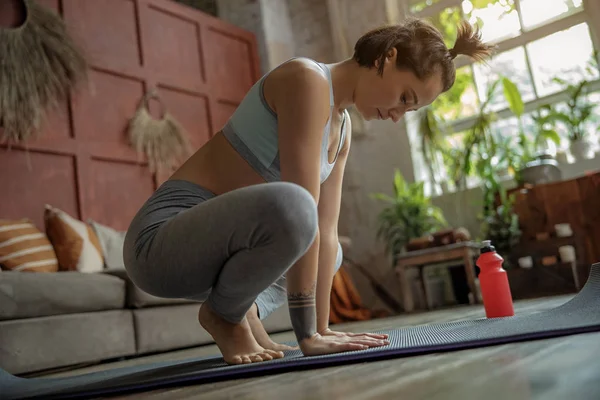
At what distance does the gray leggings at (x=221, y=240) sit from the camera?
3.52 ft

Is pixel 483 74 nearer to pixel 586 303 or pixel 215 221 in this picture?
pixel 586 303

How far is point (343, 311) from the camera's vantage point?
406 cm

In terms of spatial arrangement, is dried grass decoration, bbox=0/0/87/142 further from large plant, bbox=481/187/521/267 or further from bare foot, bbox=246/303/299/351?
large plant, bbox=481/187/521/267

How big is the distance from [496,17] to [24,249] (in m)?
3.88

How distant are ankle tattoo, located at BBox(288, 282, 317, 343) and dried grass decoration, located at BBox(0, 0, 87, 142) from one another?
2.70 metres

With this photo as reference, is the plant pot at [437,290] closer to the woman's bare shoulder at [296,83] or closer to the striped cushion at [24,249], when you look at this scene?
the striped cushion at [24,249]

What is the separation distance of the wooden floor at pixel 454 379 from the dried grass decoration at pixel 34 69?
2751mm

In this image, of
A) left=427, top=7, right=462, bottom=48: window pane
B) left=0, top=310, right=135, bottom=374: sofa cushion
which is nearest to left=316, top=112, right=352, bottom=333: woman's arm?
left=0, top=310, right=135, bottom=374: sofa cushion

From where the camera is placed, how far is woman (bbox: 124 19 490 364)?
109cm

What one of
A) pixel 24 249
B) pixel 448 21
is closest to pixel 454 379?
pixel 24 249

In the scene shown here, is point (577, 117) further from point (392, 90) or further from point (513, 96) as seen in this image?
point (392, 90)

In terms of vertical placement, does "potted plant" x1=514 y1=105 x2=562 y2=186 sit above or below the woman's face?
above

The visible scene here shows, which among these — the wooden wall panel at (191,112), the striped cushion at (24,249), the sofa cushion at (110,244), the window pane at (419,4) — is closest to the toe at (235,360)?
the striped cushion at (24,249)

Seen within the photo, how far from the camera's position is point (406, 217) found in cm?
441
